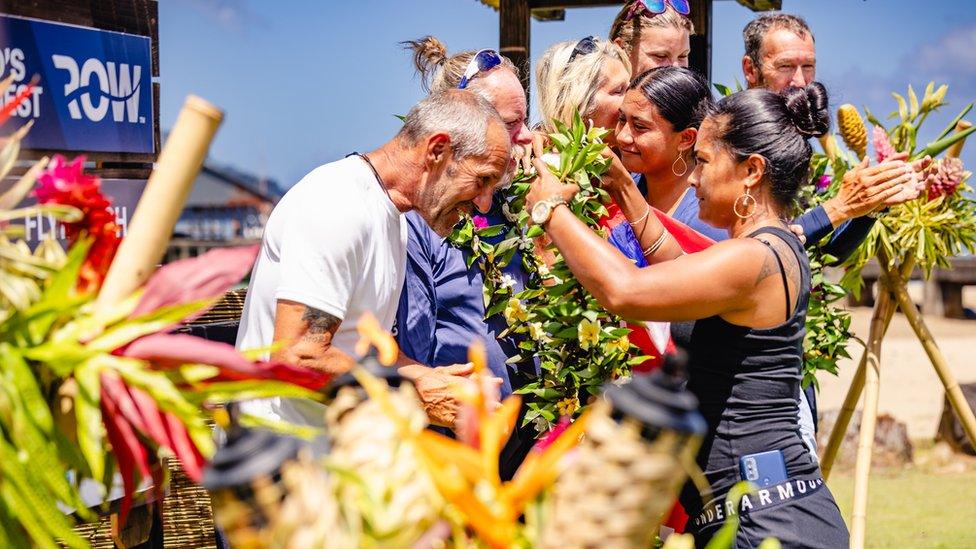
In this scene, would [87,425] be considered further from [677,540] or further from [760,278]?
[760,278]

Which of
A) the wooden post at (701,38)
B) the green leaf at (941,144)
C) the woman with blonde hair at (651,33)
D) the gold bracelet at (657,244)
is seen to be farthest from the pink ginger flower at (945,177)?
the gold bracelet at (657,244)

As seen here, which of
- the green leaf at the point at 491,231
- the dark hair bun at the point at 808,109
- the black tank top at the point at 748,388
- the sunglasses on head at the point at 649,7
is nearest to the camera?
the black tank top at the point at 748,388

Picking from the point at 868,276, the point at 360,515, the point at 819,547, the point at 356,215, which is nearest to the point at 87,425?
the point at 360,515

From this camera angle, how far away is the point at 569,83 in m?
3.42

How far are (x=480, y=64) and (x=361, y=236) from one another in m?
1.09

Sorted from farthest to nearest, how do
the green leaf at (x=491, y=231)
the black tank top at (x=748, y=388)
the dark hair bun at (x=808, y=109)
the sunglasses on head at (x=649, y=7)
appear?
1. the sunglasses on head at (x=649, y=7)
2. the green leaf at (x=491, y=231)
3. the dark hair bun at (x=808, y=109)
4. the black tank top at (x=748, y=388)

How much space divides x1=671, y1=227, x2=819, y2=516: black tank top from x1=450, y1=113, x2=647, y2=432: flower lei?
15.3 inches

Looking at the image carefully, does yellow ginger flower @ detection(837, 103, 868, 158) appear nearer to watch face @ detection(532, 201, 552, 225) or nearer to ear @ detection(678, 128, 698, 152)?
ear @ detection(678, 128, 698, 152)

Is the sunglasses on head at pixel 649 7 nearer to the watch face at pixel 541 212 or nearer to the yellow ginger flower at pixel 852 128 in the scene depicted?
the yellow ginger flower at pixel 852 128

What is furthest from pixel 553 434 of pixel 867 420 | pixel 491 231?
pixel 867 420

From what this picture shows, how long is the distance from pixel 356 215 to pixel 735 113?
941 mm

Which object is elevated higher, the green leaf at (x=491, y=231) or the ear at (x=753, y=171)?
the ear at (x=753, y=171)

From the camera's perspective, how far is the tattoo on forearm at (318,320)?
7.38ft

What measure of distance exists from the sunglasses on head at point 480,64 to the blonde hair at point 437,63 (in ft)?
0.18
